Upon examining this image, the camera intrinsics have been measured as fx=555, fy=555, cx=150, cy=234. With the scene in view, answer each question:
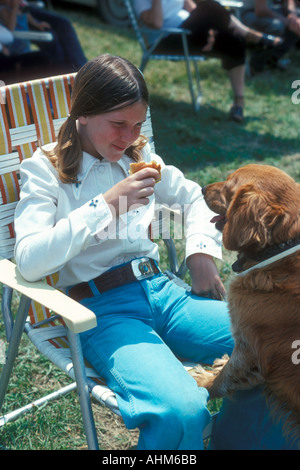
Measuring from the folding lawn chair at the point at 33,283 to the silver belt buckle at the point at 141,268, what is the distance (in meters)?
0.33

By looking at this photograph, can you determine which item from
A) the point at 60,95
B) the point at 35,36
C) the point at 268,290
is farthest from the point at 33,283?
the point at 35,36

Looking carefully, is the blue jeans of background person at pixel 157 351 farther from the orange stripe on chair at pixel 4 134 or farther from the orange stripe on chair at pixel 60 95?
the orange stripe on chair at pixel 60 95

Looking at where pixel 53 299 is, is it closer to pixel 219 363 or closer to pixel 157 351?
pixel 157 351

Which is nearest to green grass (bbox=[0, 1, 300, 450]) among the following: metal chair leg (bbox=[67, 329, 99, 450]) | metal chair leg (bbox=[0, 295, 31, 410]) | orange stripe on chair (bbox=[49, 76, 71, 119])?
metal chair leg (bbox=[0, 295, 31, 410])

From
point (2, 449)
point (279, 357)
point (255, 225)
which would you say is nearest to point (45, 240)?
point (255, 225)

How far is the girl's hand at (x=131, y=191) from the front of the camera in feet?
6.19

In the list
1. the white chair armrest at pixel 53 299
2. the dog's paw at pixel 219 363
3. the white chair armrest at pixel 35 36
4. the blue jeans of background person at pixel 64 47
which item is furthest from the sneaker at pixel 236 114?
the white chair armrest at pixel 53 299

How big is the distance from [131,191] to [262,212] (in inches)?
17.9

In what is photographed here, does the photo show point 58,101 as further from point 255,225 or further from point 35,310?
point 255,225

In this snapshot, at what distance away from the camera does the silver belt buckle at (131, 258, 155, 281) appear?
2164mm

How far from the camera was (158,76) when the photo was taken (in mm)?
7891

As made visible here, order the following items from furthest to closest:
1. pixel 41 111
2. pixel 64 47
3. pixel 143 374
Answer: pixel 64 47
pixel 41 111
pixel 143 374

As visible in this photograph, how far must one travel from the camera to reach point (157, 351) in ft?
6.23

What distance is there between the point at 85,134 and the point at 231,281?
2.66 feet
